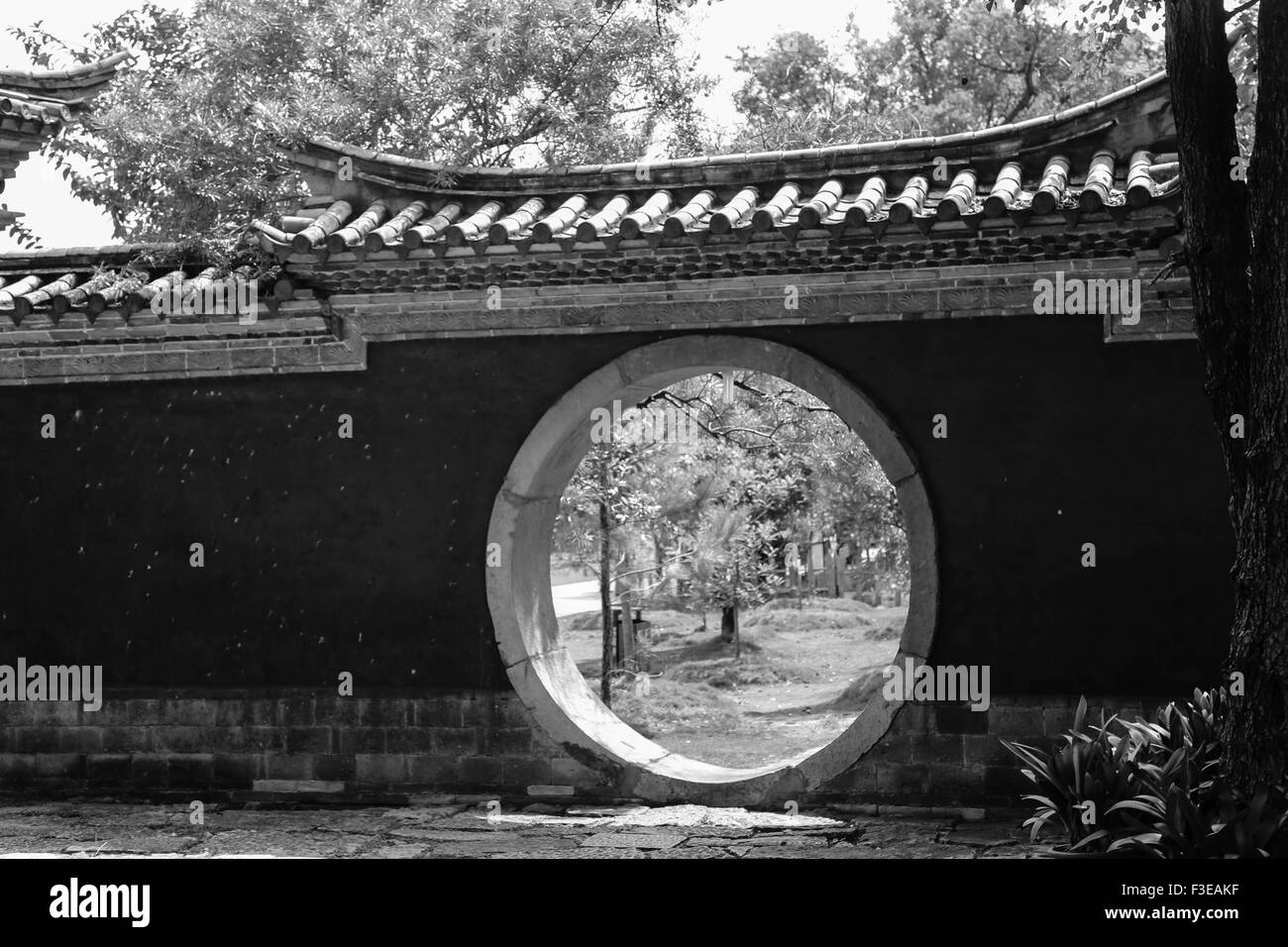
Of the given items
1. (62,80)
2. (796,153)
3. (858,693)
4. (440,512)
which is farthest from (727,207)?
(858,693)

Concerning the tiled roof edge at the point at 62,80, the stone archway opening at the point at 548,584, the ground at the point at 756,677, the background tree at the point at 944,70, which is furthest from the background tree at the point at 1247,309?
the background tree at the point at 944,70

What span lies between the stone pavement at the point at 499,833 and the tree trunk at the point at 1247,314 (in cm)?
145

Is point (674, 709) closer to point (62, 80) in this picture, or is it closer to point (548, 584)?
point (548, 584)

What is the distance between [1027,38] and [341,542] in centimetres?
1354

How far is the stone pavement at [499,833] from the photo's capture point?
6695 mm

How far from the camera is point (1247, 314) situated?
5.17 metres

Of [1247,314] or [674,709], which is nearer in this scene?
[1247,314]

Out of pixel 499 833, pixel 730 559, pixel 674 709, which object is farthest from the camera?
pixel 730 559

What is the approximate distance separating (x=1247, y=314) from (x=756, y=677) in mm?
13799

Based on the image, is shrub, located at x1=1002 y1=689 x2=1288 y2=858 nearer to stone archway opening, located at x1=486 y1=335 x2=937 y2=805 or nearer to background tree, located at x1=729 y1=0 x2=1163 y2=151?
stone archway opening, located at x1=486 y1=335 x2=937 y2=805

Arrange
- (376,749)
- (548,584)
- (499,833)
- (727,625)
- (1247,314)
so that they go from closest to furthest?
(1247,314), (499,833), (376,749), (548,584), (727,625)

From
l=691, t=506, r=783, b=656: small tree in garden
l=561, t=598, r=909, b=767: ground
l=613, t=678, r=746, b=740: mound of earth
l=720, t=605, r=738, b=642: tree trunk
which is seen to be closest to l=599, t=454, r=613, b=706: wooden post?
l=613, t=678, r=746, b=740: mound of earth

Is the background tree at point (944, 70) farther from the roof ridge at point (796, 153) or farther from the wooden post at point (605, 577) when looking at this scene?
the roof ridge at point (796, 153)

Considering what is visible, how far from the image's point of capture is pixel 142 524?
8422mm
